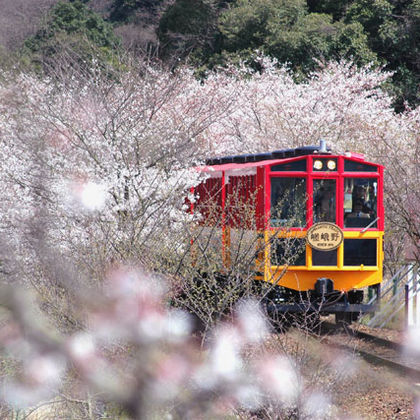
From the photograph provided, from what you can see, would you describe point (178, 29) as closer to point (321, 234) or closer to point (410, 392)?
point (321, 234)

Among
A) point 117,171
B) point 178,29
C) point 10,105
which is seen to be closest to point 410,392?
point 117,171

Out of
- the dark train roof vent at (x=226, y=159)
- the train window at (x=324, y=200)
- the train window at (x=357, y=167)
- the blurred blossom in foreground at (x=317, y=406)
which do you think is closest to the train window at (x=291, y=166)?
the train window at (x=324, y=200)

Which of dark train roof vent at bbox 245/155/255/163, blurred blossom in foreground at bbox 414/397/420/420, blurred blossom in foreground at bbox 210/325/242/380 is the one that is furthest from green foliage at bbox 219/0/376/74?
blurred blossom in foreground at bbox 210/325/242/380

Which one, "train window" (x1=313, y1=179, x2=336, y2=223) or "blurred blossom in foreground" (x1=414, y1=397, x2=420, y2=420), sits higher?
"train window" (x1=313, y1=179, x2=336, y2=223)

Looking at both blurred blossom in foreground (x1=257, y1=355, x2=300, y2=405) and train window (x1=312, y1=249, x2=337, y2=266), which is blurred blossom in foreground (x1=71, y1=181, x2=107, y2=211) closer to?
train window (x1=312, y1=249, x2=337, y2=266)

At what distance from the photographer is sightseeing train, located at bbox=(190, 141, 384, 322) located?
1034 cm

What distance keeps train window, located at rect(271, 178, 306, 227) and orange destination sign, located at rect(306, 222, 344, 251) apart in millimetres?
209

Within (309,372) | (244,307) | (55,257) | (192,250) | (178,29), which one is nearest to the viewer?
(309,372)

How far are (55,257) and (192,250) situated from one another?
2566 millimetres

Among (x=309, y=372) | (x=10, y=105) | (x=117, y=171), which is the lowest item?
(x=309, y=372)

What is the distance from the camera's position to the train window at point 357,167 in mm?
10719

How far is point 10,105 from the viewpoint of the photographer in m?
18.4

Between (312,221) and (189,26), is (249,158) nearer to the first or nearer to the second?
(312,221)

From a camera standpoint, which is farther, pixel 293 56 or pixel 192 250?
pixel 293 56
